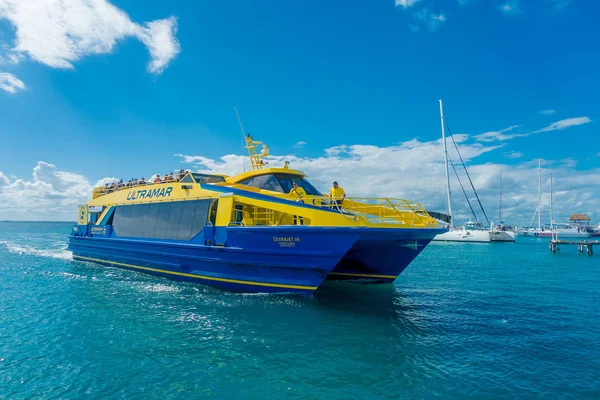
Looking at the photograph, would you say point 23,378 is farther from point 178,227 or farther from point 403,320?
point 403,320

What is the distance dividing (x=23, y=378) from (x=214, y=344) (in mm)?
3445

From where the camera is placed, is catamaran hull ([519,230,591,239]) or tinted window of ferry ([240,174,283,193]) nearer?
tinted window of ferry ([240,174,283,193])

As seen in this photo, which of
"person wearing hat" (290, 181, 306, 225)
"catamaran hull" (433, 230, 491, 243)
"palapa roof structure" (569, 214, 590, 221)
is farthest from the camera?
"palapa roof structure" (569, 214, 590, 221)

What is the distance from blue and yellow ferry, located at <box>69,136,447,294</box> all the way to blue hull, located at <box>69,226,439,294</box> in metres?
0.03

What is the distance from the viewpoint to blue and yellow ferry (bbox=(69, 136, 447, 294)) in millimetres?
10039

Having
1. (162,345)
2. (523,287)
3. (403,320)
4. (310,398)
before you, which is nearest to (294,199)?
(403,320)

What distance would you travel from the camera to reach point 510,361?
7090mm

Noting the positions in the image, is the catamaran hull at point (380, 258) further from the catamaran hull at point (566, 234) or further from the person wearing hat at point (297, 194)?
the catamaran hull at point (566, 234)

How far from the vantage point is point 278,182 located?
12.5 metres

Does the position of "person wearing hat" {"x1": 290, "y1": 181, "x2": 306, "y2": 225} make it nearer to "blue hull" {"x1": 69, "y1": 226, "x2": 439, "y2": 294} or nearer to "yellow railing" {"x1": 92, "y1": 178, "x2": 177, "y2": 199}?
"blue hull" {"x1": 69, "y1": 226, "x2": 439, "y2": 294}

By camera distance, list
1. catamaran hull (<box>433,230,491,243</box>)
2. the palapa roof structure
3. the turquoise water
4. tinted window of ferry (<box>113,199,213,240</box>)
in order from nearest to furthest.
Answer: the turquoise water < tinted window of ferry (<box>113,199,213,240</box>) < catamaran hull (<box>433,230,491,243</box>) < the palapa roof structure

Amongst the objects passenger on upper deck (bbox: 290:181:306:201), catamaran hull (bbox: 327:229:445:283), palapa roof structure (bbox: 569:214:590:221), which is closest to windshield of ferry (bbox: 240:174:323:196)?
passenger on upper deck (bbox: 290:181:306:201)

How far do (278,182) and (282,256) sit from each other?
10.1 ft

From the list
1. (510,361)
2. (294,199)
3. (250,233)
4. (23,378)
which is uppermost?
(294,199)
